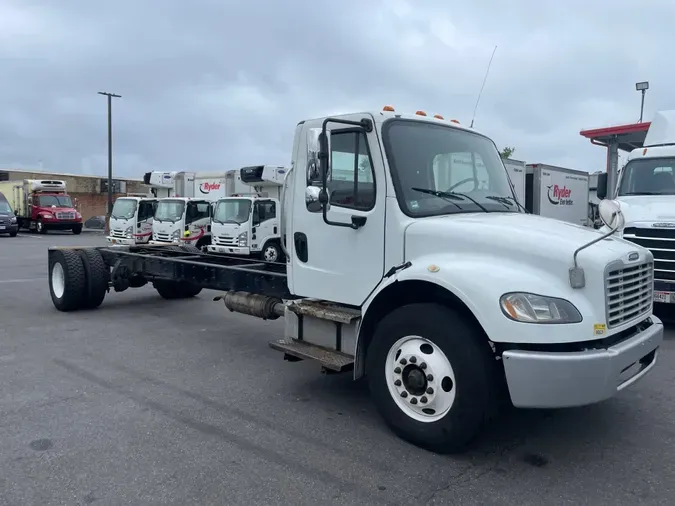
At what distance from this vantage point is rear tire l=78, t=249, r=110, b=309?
367 inches

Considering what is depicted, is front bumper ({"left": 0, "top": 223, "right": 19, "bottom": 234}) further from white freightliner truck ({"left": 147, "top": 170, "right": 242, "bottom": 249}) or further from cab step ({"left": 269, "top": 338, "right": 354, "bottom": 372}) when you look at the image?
cab step ({"left": 269, "top": 338, "right": 354, "bottom": 372})

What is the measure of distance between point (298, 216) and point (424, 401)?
6.47 ft

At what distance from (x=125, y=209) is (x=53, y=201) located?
14.8 meters

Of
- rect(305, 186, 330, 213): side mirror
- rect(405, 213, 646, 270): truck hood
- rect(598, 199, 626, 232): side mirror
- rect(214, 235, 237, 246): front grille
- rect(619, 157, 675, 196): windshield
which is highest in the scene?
rect(619, 157, 675, 196): windshield

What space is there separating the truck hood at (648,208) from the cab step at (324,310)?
5135 millimetres

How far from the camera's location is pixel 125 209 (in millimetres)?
22422

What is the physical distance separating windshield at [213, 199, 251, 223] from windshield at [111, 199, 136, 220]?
4.58 m

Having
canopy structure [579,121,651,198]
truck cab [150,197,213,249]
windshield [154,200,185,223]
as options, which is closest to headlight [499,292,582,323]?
canopy structure [579,121,651,198]

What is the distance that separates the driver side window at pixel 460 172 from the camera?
4.79 m

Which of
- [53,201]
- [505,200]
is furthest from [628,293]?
[53,201]

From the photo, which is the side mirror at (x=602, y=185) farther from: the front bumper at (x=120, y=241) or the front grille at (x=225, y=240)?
the front bumper at (x=120, y=241)

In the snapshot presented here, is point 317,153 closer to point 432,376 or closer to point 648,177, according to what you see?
point 432,376

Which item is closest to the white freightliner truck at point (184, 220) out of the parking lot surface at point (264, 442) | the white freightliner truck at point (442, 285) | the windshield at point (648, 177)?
the parking lot surface at point (264, 442)

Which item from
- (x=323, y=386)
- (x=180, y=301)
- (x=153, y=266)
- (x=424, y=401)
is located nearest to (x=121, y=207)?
(x=180, y=301)
